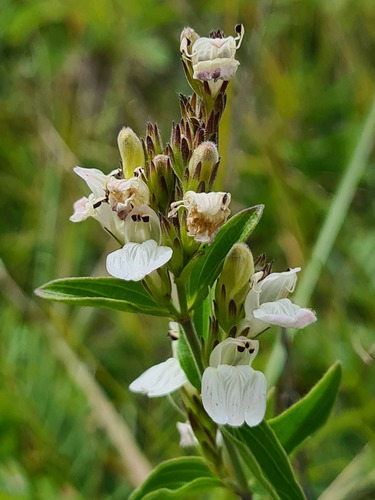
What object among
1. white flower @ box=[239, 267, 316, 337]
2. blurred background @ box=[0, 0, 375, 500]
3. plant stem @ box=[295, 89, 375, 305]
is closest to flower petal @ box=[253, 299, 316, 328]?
white flower @ box=[239, 267, 316, 337]

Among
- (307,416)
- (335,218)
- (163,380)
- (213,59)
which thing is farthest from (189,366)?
(335,218)

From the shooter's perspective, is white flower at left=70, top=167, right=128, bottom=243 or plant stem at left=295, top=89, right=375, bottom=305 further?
plant stem at left=295, top=89, right=375, bottom=305

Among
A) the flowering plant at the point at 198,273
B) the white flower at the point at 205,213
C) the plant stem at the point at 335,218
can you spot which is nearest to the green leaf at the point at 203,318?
the flowering plant at the point at 198,273

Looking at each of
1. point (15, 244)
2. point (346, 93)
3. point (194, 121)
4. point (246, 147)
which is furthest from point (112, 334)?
point (194, 121)

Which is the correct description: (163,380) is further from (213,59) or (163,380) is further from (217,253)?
(213,59)

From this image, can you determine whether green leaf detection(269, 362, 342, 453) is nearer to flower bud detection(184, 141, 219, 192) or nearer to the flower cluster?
the flower cluster

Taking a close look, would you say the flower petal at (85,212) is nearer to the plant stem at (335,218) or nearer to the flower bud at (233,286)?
the flower bud at (233,286)

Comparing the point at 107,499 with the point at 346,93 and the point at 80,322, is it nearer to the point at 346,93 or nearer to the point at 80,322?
the point at 80,322
